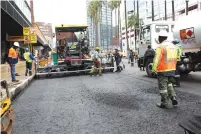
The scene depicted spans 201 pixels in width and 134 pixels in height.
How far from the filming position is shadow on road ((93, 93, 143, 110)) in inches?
304

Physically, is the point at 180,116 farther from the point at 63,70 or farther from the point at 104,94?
the point at 63,70

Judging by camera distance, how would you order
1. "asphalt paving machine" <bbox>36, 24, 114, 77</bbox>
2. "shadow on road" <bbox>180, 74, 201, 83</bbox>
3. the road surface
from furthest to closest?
"asphalt paving machine" <bbox>36, 24, 114, 77</bbox> < "shadow on road" <bbox>180, 74, 201, 83</bbox> < the road surface

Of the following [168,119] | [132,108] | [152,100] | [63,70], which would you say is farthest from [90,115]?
[63,70]

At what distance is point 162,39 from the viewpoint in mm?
7383

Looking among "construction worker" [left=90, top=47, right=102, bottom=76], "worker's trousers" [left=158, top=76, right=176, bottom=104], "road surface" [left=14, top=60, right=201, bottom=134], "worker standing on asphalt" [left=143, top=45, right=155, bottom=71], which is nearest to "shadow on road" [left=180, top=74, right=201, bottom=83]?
"worker standing on asphalt" [left=143, top=45, right=155, bottom=71]

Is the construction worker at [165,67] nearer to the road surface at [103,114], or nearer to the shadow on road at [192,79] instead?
the road surface at [103,114]

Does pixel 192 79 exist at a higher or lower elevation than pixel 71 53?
lower

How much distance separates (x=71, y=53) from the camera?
1919cm

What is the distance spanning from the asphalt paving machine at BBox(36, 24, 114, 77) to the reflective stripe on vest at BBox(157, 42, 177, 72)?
11.7 meters

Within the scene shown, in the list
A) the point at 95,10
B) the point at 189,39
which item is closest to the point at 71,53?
the point at 189,39

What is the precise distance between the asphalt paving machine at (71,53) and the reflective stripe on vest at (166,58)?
11676mm

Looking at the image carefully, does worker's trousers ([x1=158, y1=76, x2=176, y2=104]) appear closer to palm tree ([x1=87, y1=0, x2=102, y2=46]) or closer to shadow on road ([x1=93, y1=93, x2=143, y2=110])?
shadow on road ([x1=93, y1=93, x2=143, y2=110])

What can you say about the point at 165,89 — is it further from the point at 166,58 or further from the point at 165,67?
the point at 166,58

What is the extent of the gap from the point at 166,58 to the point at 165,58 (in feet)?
0.08
